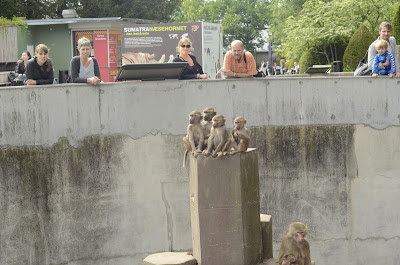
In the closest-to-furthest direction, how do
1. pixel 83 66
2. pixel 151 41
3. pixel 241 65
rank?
pixel 83 66 → pixel 241 65 → pixel 151 41

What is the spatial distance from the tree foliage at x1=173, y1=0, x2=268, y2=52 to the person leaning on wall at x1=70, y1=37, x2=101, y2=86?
96.8 meters

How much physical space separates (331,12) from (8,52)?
19891mm

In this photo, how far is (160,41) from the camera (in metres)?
25.5

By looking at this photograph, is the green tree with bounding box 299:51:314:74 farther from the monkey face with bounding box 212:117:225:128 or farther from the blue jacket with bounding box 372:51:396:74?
the monkey face with bounding box 212:117:225:128

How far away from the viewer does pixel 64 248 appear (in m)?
11.3

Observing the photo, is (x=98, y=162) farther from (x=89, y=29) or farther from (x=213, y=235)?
(x=89, y=29)

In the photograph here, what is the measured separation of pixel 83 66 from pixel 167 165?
1.93 m

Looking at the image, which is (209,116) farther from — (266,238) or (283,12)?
(283,12)

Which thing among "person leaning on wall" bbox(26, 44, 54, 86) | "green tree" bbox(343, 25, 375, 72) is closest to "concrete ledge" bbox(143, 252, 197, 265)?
"person leaning on wall" bbox(26, 44, 54, 86)

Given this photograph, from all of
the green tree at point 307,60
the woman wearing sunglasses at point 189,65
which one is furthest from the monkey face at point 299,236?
the green tree at point 307,60

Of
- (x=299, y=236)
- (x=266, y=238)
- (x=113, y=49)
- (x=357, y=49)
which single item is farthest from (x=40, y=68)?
(x=113, y=49)

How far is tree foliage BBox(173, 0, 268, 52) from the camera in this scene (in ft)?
358

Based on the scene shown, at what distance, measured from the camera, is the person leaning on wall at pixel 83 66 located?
448 inches

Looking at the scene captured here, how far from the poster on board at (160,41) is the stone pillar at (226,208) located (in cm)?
1637
